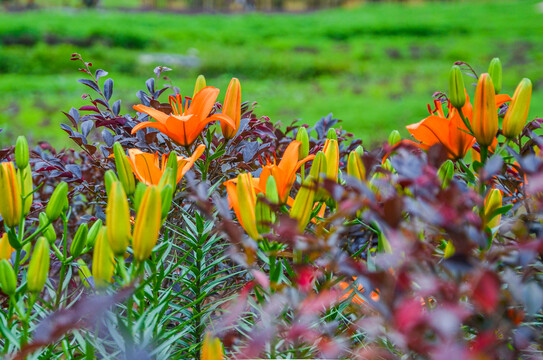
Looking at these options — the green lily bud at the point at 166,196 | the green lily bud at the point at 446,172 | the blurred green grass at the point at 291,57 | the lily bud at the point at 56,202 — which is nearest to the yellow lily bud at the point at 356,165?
the green lily bud at the point at 446,172

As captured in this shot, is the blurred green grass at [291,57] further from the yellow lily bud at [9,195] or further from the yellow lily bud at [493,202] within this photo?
the yellow lily bud at [9,195]

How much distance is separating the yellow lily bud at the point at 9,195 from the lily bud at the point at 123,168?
113 mm

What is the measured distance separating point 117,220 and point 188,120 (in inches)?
10.1

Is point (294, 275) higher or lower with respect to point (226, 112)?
lower

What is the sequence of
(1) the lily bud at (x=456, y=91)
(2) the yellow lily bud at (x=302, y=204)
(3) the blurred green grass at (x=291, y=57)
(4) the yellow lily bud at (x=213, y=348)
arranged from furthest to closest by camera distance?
(3) the blurred green grass at (x=291, y=57), (1) the lily bud at (x=456, y=91), (2) the yellow lily bud at (x=302, y=204), (4) the yellow lily bud at (x=213, y=348)

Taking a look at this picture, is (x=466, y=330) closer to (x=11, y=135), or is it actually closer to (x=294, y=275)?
(x=294, y=275)

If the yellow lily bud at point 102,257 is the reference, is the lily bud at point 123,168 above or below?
above

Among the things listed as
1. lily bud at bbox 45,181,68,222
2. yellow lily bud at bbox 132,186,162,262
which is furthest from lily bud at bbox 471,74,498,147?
lily bud at bbox 45,181,68,222

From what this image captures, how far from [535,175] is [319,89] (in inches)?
277

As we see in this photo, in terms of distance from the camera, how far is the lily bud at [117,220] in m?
0.45

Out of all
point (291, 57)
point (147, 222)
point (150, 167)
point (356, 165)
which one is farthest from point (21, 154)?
point (291, 57)

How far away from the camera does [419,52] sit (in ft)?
32.3

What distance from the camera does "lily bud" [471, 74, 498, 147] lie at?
60cm

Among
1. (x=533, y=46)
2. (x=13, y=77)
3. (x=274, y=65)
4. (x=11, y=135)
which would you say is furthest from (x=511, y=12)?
(x=11, y=135)
